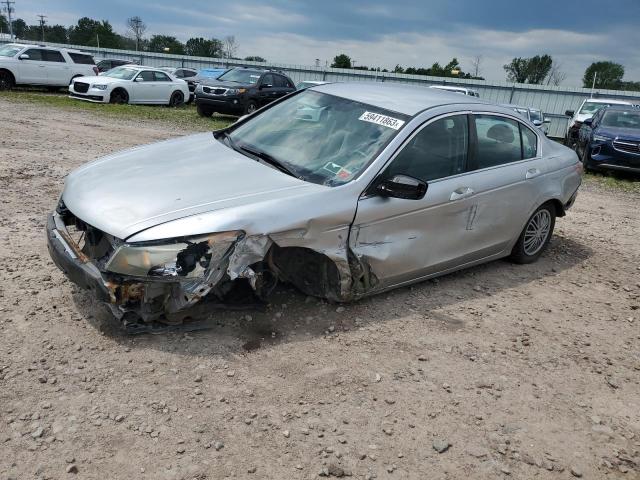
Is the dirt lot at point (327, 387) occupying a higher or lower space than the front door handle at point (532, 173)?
lower

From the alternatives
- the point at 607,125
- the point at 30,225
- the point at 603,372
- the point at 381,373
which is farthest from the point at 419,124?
the point at 607,125

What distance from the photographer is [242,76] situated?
1748cm

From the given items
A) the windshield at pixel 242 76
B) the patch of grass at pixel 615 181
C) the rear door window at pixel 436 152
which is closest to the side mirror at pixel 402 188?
the rear door window at pixel 436 152

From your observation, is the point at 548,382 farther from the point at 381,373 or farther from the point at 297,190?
the point at 297,190

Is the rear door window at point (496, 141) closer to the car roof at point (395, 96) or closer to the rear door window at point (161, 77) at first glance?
the car roof at point (395, 96)

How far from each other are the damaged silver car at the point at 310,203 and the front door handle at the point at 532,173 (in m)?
0.02

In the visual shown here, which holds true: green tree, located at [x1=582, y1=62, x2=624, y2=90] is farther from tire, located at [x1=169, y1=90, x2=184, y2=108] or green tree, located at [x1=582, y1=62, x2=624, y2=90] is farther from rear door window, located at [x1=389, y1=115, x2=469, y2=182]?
rear door window, located at [x1=389, y1=115, x2=469, y2=182]

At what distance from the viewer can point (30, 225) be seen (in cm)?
514

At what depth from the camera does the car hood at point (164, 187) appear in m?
3.23

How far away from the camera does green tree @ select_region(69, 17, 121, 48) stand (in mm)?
74056

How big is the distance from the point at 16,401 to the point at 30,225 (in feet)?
9.26

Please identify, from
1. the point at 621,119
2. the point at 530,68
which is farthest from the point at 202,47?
the point at 621,119

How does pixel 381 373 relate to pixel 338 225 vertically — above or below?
below

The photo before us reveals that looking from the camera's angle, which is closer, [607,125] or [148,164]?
[148,164]
